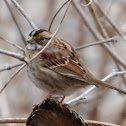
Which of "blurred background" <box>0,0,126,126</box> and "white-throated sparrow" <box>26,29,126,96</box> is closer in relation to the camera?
"white-throated sparrow" <box>26,29,126,96</box>

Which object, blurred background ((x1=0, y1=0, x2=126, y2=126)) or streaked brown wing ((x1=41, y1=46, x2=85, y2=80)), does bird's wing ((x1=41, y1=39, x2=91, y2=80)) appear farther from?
blurred background ((x1=0, y1=0, x2=126, y2=126))

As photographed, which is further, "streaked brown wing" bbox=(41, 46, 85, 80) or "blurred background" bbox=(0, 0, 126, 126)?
"blurred background" bbox=(0, 0, 126, 126)

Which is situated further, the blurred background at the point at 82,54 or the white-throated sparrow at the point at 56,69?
the blurred background at the point at 82,54

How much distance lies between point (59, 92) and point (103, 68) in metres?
2.68

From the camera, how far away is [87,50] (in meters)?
6.14

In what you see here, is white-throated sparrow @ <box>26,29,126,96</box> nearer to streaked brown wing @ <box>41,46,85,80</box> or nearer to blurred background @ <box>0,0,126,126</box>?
streaked brown wing @ <box>41,46,85,80</box>

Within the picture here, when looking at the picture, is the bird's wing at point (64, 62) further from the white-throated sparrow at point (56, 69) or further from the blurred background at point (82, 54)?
the blurred background at point (82, 54)

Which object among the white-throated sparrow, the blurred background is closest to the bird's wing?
the white-throated sparrow

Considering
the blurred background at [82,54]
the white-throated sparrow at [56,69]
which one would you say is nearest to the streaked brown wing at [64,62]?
the white-throated sparrow at [56,69]

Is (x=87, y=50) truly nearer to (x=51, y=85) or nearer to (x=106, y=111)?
(x=106, y=111)

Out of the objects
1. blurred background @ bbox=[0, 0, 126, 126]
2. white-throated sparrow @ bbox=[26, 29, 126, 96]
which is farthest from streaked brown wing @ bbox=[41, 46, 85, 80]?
blurred background @ bbox=[0, 0, 126, 126]

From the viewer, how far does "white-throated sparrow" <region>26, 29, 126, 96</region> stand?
10.0ft

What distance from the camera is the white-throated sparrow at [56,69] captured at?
3062 mm

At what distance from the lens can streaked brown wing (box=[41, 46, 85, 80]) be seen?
3104mm
